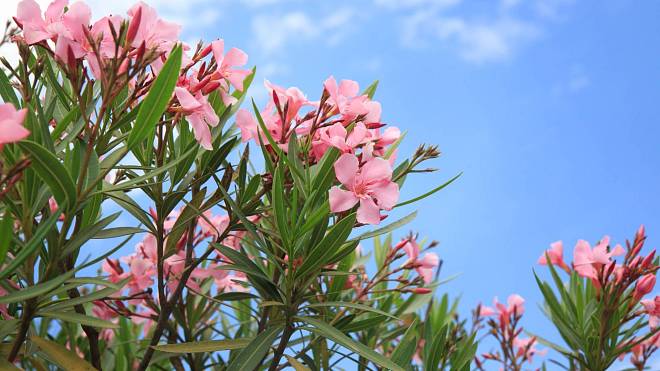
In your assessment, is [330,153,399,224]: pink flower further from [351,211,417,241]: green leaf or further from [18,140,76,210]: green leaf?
[18,140,76,210]: green leaf

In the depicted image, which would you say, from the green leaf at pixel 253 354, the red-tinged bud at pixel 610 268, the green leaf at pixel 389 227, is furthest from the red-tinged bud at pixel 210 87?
the red-tinged bud at pixel 610 268

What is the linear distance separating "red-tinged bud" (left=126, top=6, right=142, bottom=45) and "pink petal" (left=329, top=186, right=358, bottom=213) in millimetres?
450

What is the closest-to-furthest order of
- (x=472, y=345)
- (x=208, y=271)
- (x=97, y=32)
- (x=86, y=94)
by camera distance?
(x=97, y=32)
(x=86, y=94)
(x=472, y=345)
(x=208, y=271)

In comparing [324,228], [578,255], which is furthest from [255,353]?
[578,255]

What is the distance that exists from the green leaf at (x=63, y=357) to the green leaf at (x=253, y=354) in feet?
0.94

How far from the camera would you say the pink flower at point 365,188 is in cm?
132

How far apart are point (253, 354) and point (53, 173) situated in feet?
1.87

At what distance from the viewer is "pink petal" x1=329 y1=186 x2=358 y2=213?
130 centimetres

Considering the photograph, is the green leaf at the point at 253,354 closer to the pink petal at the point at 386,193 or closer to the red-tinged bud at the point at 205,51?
the pink petal at the point at 386,193

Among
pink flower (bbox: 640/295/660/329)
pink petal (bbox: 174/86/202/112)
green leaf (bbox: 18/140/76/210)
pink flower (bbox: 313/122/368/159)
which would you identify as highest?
pink flower (bbox: 640/295/660/329)

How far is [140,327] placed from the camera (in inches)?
117

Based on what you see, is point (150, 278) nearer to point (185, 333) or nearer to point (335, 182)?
point (185, 333)

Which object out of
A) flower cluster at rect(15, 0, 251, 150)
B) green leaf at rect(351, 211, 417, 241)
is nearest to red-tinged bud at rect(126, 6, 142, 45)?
flower cluster at rect(15, 0, 251, 150)

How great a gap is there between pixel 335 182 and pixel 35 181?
61 cm
